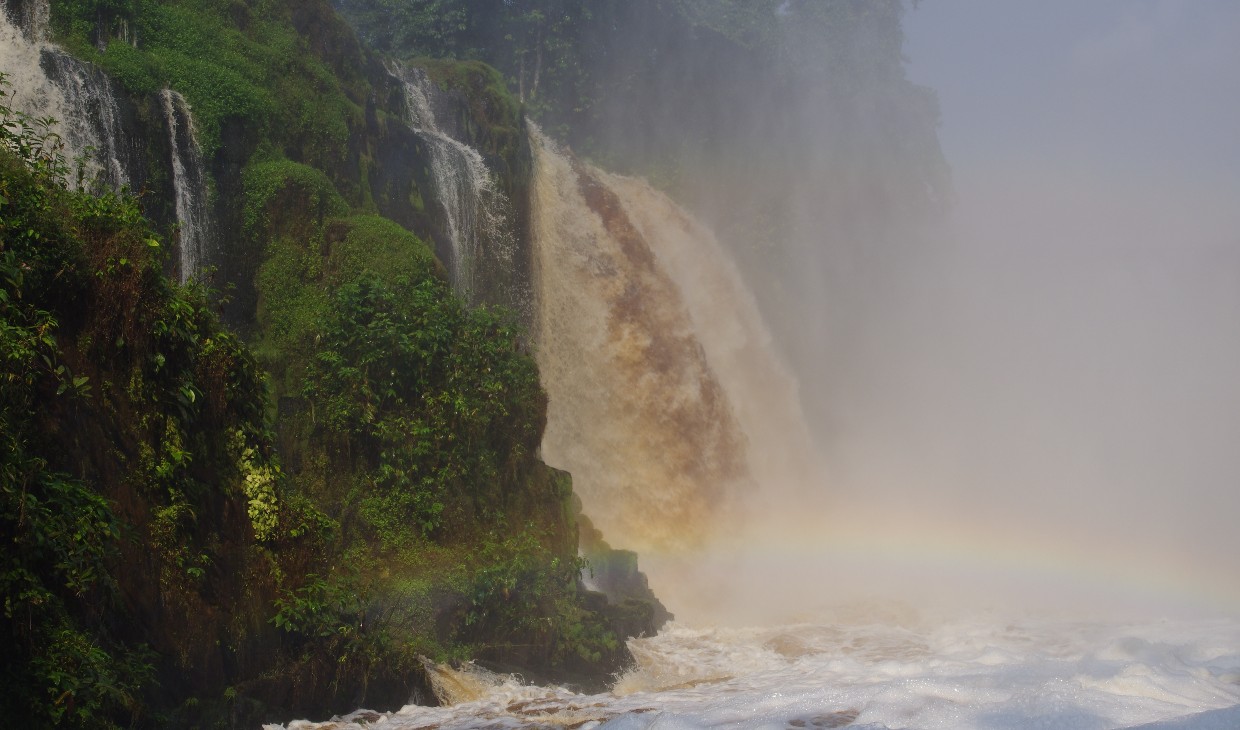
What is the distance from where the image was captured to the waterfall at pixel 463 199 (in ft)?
57.5

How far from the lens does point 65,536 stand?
19.8 feet

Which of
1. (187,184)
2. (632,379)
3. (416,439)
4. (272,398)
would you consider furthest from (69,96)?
(632,379)

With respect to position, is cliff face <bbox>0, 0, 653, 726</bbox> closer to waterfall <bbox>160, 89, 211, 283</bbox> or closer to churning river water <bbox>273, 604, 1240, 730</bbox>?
waterfall <bbox>160, 89, 211, 283</bbox>

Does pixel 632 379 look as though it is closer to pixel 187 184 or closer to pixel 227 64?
pixel 227 64

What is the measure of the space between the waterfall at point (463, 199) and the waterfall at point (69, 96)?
5814mm

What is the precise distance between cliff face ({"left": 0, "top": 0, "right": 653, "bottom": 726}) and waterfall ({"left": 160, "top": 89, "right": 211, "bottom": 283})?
0.03m

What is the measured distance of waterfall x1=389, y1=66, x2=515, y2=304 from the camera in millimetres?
17531

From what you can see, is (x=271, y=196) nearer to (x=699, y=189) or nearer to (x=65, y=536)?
(x=65, y=536)

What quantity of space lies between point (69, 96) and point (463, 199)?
22.7 feet

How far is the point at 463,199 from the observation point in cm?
1791

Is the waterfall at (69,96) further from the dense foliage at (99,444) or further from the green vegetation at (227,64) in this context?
the dense foliage at (99,444)

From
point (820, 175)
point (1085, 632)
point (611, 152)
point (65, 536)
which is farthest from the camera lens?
point (820, 175)

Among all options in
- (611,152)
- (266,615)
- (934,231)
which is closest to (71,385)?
(266,615)

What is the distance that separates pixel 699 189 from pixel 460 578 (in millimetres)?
20354
